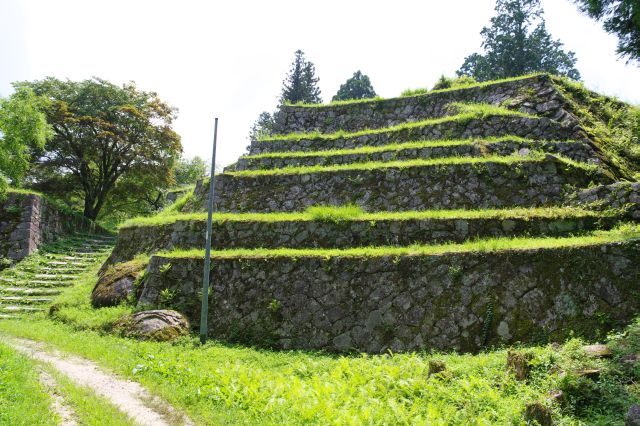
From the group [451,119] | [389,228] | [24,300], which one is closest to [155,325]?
[389,228]

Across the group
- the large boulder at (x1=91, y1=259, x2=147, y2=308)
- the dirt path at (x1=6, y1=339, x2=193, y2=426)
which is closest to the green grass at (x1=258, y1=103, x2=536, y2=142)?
the large boulder at (x1=91, y1=259, x2=147, y2=308)

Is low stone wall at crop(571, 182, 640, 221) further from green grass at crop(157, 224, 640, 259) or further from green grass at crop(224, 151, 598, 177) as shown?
green grass at crop(224, 151, 598, 177)

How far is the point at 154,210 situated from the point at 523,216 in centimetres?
2855

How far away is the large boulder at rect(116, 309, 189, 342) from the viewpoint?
1019cm

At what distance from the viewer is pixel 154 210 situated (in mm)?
33094

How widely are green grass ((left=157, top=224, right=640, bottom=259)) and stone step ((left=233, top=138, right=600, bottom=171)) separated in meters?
4.08

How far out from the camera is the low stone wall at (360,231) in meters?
10.6

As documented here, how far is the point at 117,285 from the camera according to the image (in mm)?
13125

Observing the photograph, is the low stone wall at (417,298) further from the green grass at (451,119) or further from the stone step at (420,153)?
the green grass at (451,119)

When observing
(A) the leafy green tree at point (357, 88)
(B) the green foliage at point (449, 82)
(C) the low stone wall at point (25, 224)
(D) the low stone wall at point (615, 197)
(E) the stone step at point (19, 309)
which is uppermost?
(A) the leafy green tree at point (357, 88)

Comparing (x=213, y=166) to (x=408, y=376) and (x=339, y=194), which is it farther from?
(x=408, y=376)

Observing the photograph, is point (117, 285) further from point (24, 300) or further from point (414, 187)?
point (414, 187)

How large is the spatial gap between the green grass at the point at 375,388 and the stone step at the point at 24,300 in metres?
7.68

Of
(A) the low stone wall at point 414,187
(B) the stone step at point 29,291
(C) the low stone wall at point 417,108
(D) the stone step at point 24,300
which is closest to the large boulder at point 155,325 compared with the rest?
(A) the low stone wall at point 414,187
